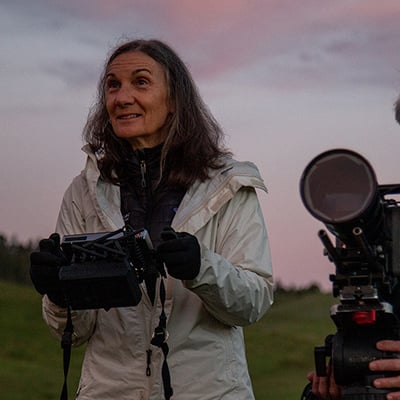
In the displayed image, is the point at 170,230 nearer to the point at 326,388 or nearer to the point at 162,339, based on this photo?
the point at 162,339

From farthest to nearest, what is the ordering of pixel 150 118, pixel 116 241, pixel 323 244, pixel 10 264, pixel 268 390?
pixel 10 264 < pixel 268 390 < pixel 150 118 < pixel 116 241 < pixel 323 244

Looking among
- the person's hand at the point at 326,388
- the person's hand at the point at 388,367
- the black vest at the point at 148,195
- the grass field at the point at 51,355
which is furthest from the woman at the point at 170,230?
the grass field at the point at 51,355

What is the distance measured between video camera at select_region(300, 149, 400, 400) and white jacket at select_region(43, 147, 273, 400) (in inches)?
23.9

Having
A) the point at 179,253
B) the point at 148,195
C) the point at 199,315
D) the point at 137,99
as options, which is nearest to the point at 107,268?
the point at 179,253

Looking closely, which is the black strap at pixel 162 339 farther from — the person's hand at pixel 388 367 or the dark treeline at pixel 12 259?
the dark treeline at pixel 12 259

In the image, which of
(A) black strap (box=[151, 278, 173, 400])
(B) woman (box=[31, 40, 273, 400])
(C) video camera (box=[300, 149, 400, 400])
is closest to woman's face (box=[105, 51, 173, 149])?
(B) woman (box=[31, 40, 273, 400])

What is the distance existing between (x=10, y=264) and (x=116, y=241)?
20472mm

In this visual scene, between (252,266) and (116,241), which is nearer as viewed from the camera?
(116,241)

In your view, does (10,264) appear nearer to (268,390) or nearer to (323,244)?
(268,390)

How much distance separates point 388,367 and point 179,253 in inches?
34.3

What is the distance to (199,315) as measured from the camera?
15.2 feet

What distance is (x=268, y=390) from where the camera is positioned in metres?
21.2

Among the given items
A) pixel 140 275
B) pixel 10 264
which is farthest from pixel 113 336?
pixel 10 264

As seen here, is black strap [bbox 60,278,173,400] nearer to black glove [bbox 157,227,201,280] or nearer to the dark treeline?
black glove [bbox 157,227,201,280]
